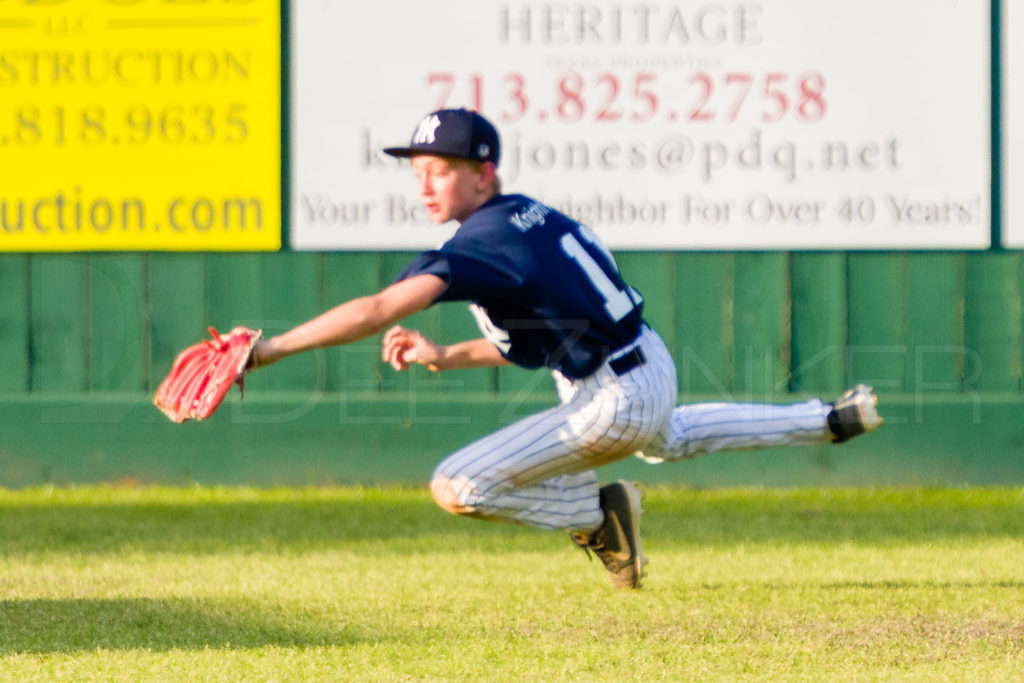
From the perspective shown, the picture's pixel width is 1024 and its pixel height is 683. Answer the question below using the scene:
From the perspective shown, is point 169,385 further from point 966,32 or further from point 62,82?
point 966,32

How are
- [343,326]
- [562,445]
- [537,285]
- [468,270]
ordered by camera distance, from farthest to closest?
[562,445] → [537,285] → [468,270] → [343,326]

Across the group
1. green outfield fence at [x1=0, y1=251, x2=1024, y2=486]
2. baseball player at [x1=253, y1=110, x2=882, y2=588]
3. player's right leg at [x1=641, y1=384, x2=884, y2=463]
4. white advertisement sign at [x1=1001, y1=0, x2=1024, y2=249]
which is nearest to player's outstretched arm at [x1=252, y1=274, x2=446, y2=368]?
baseball player at [x1=253, y1=110, x2=882, y2=588]

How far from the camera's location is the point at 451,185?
14.5ft

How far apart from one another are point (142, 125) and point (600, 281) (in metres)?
4.44

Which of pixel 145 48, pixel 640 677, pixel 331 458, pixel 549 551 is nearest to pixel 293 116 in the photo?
pixel 145 48

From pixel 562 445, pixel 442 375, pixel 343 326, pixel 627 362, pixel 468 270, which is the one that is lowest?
pixel 442 375

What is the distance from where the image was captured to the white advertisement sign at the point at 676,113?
8039mm

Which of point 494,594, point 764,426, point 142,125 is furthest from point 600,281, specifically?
point 142,125

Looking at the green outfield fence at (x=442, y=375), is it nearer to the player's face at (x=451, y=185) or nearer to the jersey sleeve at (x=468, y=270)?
the player's face at (x=451, y=185)

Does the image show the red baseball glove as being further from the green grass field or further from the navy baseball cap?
the navy baseball cap

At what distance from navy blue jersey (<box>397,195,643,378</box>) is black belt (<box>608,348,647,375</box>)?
4 cm

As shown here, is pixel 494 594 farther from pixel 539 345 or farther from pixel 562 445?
pixel 539 345

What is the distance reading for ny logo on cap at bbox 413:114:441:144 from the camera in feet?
14.3

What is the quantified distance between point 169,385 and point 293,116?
447 cm
